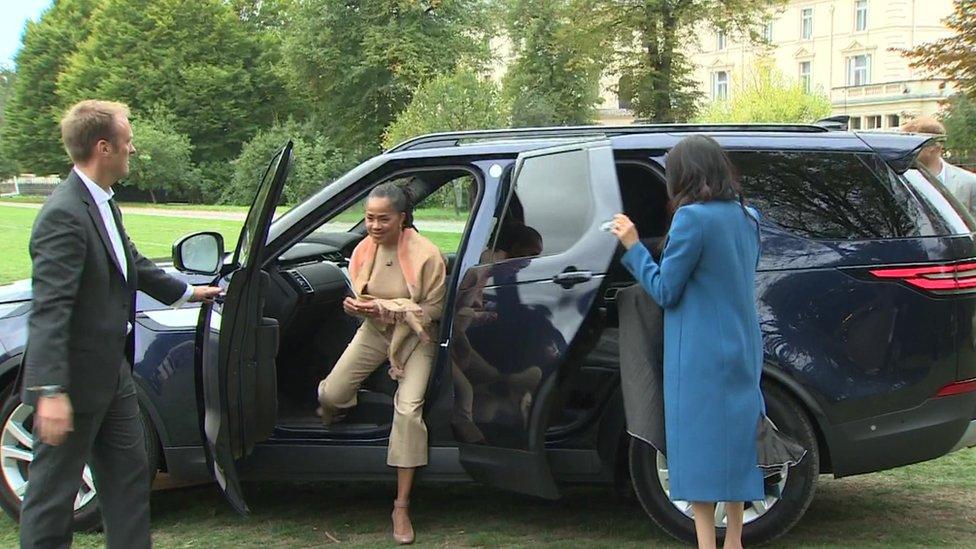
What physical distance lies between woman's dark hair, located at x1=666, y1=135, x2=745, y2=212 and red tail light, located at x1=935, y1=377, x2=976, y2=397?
1387mm

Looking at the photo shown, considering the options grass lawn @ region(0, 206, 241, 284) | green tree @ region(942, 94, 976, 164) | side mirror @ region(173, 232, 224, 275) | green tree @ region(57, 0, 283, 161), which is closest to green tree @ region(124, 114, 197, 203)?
green tree @ region(57, 0, 283, 161)

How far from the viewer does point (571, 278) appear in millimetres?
3816

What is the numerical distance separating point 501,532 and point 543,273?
4.39ft

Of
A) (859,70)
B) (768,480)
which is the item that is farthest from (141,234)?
(859,70)

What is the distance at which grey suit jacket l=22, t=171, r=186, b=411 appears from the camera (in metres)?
3.08

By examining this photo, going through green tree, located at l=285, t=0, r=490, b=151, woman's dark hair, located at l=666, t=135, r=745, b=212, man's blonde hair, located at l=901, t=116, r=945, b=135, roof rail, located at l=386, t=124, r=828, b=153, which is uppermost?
green tree, located at l=285, t=0, r=490, b=151

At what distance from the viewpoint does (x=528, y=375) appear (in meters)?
3.85

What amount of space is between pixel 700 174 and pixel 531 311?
0.96 m

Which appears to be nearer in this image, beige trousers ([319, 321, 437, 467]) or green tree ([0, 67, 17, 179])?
beige trousers ([319, 321, 437, 467])

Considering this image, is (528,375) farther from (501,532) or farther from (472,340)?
(501,532)

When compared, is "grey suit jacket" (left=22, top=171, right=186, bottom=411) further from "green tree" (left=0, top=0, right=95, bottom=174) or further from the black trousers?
"green tree" (left=0, top=0, right=95, bottom=174)

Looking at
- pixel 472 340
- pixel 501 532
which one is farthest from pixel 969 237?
pixel 501 532

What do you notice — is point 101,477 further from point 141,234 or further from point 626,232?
point 141,234

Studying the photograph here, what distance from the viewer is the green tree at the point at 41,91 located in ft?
183
